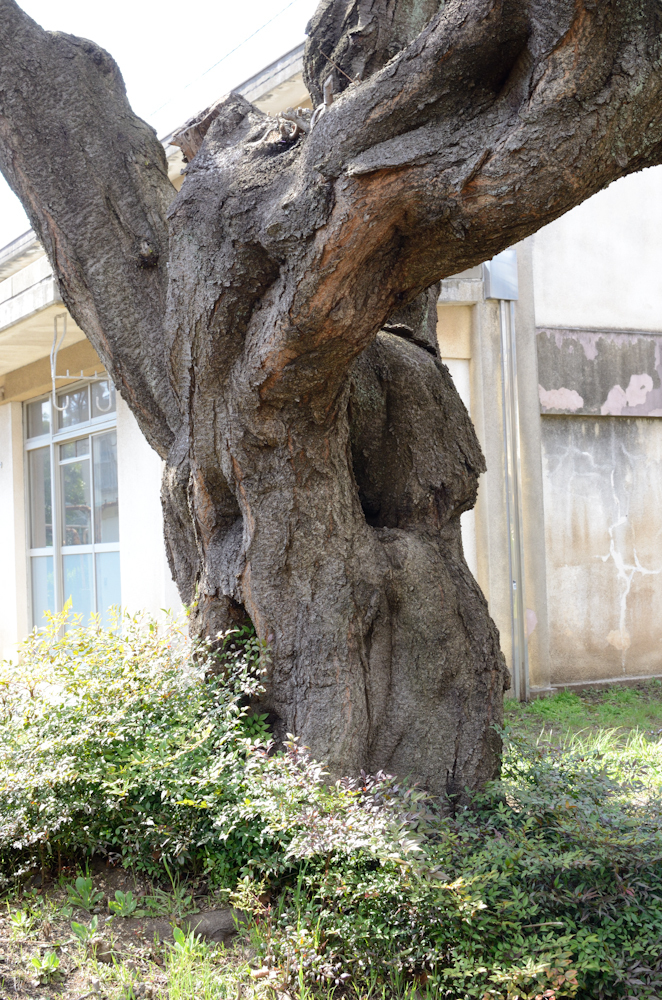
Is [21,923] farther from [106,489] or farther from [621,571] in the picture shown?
[621,571]

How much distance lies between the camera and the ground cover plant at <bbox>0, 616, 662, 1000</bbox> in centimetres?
277

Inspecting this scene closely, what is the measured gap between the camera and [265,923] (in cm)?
306

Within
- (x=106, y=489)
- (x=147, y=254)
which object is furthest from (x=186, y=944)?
(x=106, y=489)

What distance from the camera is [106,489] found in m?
A: 8.66

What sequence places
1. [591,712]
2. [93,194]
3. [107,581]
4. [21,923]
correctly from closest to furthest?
[21,923]
[93,194]
[591,712]
[107,581]

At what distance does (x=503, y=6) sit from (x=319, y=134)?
79 centimetres

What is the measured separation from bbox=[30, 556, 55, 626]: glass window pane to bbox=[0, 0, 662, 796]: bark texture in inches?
239

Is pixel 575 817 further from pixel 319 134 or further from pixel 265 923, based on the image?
pixel 319 134

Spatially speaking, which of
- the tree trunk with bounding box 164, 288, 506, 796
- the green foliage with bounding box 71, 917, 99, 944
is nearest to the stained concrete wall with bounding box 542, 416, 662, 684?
the tree trunk with bounding box 164, 288, 506, 796

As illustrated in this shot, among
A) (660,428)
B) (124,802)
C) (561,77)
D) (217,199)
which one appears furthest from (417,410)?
(660,428)

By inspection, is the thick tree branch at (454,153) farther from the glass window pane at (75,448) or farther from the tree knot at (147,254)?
the glass window pane at (75,448)

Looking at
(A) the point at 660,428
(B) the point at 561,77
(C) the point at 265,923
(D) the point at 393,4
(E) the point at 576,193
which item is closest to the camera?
(B) the point at 561,77

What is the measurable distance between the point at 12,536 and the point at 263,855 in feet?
26.7

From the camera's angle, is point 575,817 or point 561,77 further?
point 575,817
